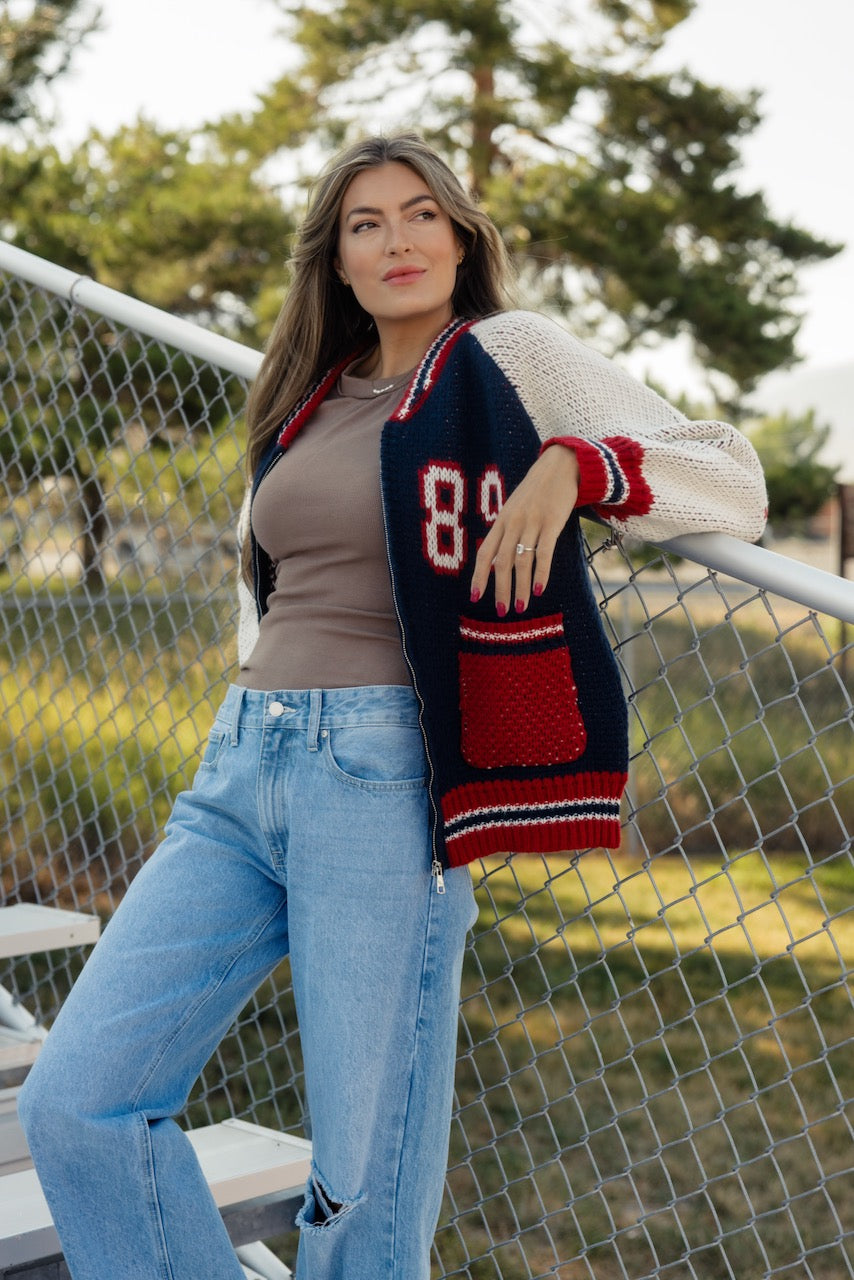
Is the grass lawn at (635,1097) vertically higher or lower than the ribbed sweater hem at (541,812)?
lower

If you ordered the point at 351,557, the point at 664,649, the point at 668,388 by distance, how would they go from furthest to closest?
the point at 668,388 → the point at 664,649 → the point at 351,557

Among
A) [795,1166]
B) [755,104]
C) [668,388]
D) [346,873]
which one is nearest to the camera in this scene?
[346,873]

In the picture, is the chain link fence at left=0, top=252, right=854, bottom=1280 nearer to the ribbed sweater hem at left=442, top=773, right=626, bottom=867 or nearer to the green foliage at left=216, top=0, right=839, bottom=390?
the ribbed sweater hem at left=442, top=773, right=626, bottom=867

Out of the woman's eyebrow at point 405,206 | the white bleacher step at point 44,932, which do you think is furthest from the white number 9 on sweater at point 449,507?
the white bleacher step at point 44,932

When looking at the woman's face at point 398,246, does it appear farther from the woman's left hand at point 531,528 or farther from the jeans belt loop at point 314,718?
the jeans belt loop at point 314,718

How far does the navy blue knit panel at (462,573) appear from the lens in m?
1.64

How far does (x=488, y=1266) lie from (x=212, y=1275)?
5.71ft

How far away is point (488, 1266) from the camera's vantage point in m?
3.19

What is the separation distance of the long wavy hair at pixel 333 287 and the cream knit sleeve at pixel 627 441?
0.23m

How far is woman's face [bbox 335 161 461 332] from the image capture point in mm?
1894

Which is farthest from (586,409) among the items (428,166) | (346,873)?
(346,873)

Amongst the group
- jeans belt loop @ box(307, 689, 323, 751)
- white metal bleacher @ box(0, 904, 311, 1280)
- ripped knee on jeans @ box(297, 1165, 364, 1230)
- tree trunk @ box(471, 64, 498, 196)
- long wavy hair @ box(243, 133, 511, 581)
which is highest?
long wavy hair @ box(243, 133, 511, 581)

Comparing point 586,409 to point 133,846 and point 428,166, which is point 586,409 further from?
point 133,846

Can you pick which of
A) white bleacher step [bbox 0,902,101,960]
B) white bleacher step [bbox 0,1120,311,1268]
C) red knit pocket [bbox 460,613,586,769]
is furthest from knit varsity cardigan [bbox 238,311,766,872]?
white bleacher step [bbox 0,902,101,960]
